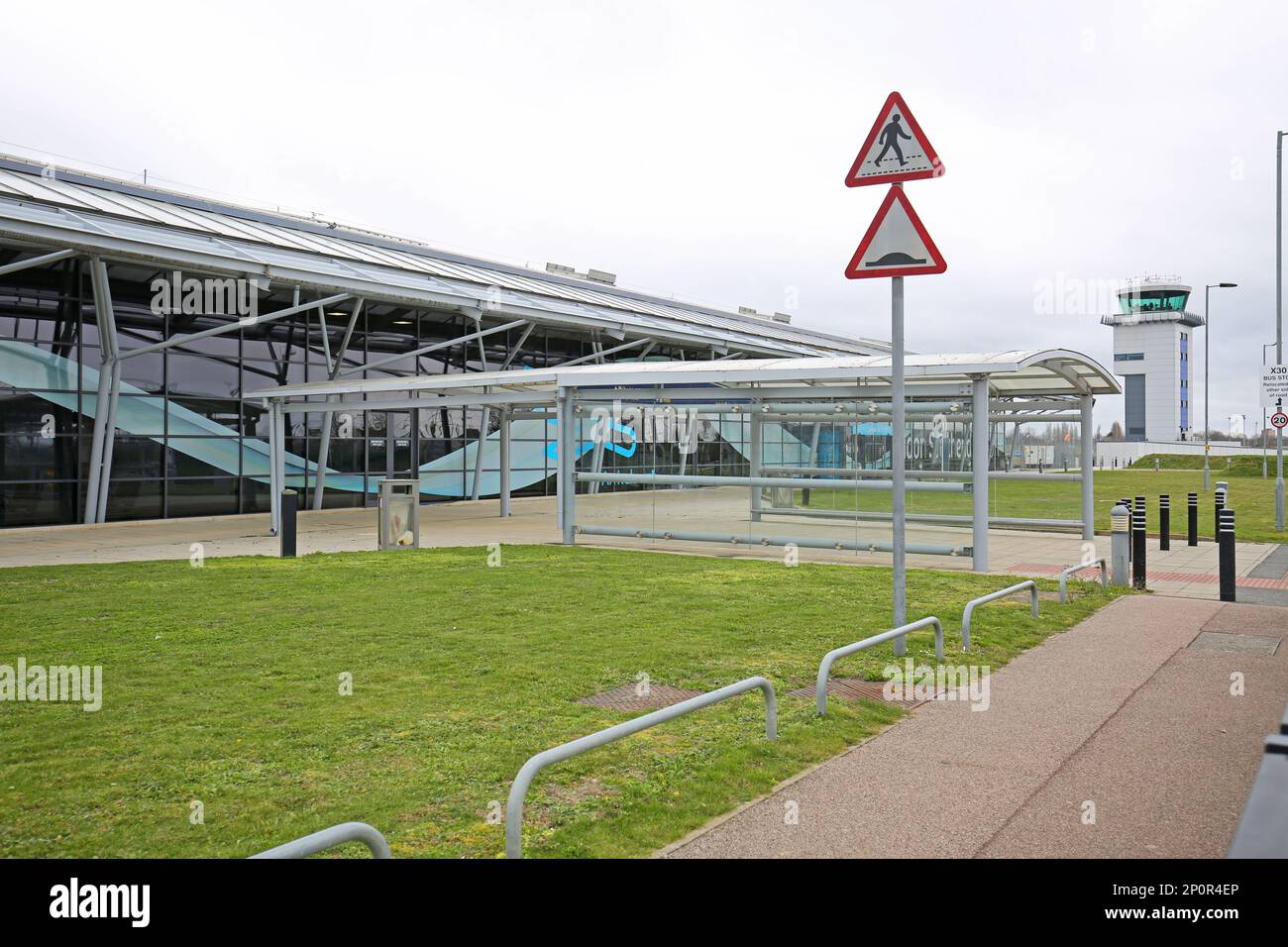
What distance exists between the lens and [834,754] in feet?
19.2

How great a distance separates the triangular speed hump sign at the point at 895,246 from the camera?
7.23 m

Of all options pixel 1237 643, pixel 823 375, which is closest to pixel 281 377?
pixel 823 375

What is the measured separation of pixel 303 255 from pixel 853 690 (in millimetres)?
20124

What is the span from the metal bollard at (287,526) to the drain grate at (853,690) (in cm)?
1060

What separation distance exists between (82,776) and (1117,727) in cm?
591

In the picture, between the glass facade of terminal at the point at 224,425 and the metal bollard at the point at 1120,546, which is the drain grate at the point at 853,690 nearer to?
the metal bollard at the point at 1120,546

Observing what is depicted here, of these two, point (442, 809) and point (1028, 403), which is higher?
point (1028, 403)

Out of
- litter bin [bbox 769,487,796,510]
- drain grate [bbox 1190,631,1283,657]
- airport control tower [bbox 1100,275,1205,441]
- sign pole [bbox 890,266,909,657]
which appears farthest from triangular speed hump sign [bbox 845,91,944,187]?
airport control tower [bbox 1100,275,1205,441]

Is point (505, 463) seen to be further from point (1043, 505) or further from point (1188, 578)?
point (1188, 578)

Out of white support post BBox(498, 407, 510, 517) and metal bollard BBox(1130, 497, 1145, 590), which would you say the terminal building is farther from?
metal bollard BBox(1130, 497, 1145, 590)

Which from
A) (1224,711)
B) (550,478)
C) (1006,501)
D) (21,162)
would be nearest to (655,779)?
(1224,711)

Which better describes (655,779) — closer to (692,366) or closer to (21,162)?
(692,366)
